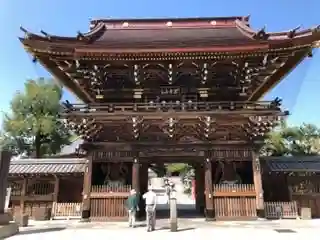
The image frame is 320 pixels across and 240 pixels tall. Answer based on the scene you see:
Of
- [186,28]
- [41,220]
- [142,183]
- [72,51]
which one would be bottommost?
[41,220]

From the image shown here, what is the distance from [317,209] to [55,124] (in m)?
22.9

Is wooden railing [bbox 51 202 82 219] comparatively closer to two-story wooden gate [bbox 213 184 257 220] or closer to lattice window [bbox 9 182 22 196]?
lattice window [bbox 9 182 22 196]

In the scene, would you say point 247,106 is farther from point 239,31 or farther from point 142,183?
point 142,183

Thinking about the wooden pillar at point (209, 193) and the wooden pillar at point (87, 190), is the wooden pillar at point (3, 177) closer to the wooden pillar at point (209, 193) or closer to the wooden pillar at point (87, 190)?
the wooden pillar at point (87, 190)

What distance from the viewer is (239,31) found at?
17.1 metres

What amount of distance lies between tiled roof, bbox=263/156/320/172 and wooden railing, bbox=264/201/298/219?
6.17 feet

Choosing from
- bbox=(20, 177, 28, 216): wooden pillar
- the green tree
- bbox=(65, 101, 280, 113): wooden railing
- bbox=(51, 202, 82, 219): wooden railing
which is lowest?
bbox=(51, 202, 82, 219): wooden railing

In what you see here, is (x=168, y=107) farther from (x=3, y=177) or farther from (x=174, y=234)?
(x=3, y=177)

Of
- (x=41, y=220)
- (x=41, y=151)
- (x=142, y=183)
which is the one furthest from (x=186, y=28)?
(x=41, y=151)

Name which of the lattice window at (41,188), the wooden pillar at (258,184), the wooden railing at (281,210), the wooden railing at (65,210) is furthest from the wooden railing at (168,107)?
the lattice window at (41,188)

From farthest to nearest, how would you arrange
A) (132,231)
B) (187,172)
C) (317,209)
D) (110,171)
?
(187,172), (317,209), (110,171), (132,231)

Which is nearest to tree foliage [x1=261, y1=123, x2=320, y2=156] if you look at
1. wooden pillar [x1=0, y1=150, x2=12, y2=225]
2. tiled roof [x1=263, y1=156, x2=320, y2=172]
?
tiled roof [x1=263, y1=156, x2=320, y2=172]

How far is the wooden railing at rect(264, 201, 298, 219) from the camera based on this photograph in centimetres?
1490

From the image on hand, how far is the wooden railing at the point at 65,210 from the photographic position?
52.3 ft
